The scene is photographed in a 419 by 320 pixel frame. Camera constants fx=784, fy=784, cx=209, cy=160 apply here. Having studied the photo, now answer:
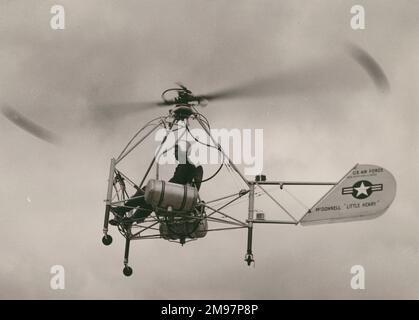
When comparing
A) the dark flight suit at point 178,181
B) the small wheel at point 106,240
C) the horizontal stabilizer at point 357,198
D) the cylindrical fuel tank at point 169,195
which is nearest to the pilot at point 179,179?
the dark flight suit at point 178,181

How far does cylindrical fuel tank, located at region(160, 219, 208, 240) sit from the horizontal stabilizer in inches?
162

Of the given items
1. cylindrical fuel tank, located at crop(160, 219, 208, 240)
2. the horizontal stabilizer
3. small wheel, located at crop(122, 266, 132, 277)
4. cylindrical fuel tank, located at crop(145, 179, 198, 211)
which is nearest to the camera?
the horizontal stabilizer

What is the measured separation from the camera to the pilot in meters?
30.4

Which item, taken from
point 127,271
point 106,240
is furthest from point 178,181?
point 127,271

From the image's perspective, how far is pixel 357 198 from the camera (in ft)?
95.4

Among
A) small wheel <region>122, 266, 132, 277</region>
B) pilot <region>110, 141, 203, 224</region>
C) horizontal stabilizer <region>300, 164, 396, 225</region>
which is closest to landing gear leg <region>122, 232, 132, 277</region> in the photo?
small wheel <region>122, 266, 132, 277</region>

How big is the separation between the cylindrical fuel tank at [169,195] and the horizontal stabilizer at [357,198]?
4388 mm

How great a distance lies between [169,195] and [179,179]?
1188 millimetres

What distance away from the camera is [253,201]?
30.9 m

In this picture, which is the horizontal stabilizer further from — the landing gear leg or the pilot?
the landing gear leg
